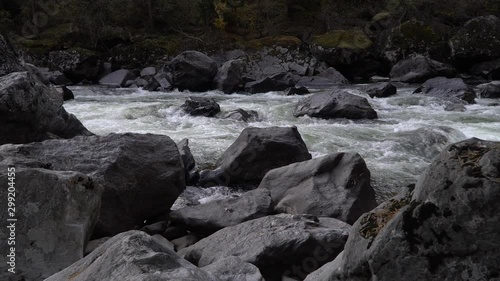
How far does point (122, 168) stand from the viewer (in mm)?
6629

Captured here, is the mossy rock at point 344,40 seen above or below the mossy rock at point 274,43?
above

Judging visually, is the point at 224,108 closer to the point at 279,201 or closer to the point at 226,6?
the point at 279,201

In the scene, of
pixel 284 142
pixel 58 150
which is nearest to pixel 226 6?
pixel 284 142

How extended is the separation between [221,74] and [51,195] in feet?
58.3

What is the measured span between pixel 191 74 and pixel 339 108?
9087mm

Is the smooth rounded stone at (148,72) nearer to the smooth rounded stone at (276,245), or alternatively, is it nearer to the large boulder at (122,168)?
the large boulder at (122,168)

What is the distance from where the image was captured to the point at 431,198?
284 centimetres

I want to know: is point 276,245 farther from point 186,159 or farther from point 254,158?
point 186,159

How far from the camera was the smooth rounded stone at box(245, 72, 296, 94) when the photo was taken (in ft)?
69.6

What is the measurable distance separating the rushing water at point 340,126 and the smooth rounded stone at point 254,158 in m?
0.34

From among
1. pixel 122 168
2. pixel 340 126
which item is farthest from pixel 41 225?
pixel 340 126

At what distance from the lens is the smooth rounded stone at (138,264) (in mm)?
2621

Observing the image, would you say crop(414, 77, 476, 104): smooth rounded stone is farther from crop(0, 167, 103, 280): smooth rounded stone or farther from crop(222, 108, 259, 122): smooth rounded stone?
crop(0, 167, 103, 280): smooth rounded stone

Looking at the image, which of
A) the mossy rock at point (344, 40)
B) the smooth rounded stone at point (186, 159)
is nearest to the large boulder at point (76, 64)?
the mossy rock at point (344, 40)
